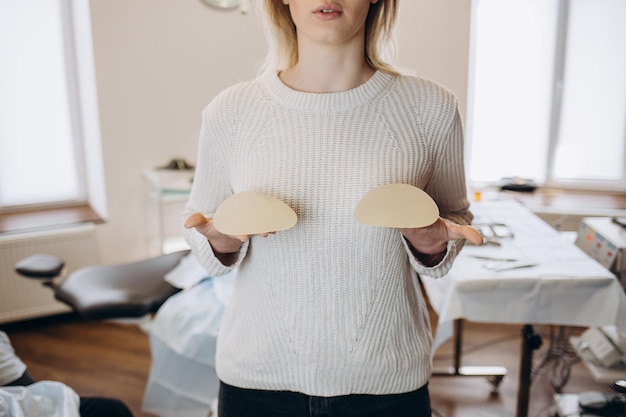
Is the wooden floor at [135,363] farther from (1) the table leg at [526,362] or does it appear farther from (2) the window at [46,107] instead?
(2) the window at [46,107]

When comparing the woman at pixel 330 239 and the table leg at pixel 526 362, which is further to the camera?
the table leg at pixel 526 362

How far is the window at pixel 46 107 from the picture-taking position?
2.89 m

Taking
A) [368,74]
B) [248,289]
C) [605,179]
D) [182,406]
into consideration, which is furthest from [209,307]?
[605,179]

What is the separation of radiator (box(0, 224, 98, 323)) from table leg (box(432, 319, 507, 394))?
1.65 metres

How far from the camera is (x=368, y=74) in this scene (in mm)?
911

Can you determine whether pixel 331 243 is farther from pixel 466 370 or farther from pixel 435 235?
pixel 466 370

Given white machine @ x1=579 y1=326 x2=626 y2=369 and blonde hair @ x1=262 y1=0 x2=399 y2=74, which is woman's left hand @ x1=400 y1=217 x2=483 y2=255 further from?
white machine @ x1=579 y1=326 x2=626 y2=369

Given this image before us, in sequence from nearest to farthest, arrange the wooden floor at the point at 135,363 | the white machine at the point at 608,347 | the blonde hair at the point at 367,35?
the blonde hair at the point at 367,35
the white machine at the point at 608,347
the wooden floor at the point at 135,363

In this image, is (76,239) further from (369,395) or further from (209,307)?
(369,395)

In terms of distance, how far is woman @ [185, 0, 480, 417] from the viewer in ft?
2.76

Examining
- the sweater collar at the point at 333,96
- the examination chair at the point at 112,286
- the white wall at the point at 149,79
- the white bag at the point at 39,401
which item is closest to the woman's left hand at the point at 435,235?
the sweater collar at the point at 333,96

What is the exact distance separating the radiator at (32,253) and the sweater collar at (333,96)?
2.20 meters

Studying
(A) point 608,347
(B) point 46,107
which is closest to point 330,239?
(A) point 608,347

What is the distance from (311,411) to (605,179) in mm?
2633
